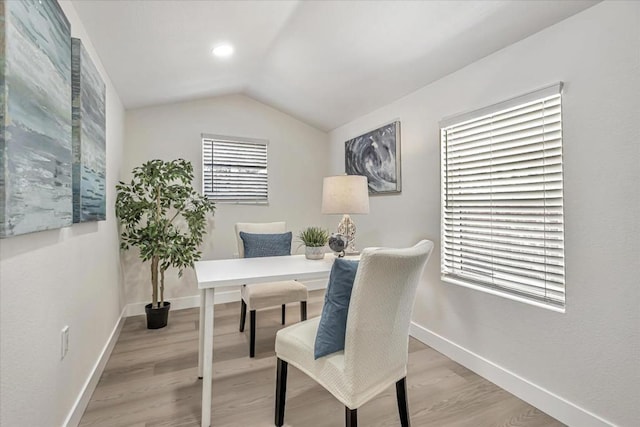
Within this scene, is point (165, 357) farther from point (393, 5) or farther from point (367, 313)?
point (393, 5)

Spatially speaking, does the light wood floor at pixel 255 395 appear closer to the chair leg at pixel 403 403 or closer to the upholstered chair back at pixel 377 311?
the chair leg at pixel 403 403

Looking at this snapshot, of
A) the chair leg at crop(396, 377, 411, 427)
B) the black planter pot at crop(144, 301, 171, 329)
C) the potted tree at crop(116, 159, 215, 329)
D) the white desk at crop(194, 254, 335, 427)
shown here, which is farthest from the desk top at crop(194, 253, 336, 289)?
the black planter pot at crop(144, 301, 171, 329)

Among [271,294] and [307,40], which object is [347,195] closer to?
[271,294]

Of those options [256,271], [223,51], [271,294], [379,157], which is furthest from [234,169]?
[256,271]

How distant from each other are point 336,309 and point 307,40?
214cm

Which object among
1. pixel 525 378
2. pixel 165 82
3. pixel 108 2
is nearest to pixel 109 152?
pixel 165 82

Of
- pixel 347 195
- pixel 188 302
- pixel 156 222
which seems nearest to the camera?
pixel 347 195

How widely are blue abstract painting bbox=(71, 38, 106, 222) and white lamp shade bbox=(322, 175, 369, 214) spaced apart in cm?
158

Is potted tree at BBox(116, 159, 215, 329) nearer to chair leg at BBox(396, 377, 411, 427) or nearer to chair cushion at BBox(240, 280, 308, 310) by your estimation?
chair cushion at BBox(240, 280, 308, 310)

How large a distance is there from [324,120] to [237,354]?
289 centimetres

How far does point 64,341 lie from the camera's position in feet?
4.88

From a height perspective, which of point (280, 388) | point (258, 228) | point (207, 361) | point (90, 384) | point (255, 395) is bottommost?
point (255, 395)

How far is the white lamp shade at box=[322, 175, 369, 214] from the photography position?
2447mm

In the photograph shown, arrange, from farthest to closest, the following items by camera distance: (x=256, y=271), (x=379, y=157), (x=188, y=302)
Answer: (x=188, y=302) → (x=379, y=157) → (x=256, y=271)
